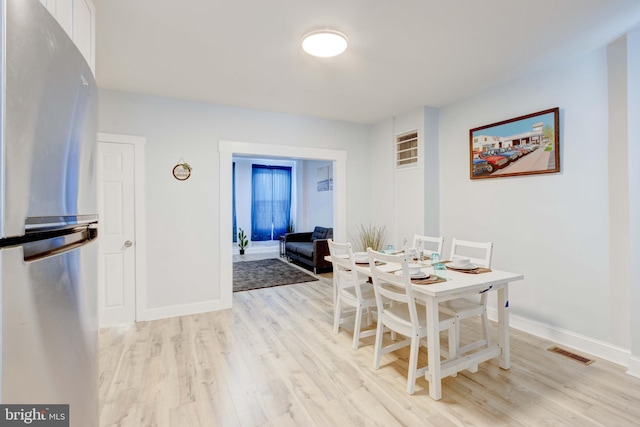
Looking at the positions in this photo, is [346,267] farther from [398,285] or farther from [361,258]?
[398,285]

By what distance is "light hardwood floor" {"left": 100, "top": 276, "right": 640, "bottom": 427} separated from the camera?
1.87 metres

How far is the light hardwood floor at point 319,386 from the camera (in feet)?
6.14

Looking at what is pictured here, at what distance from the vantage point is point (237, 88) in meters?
3.37

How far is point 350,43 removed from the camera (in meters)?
2.46

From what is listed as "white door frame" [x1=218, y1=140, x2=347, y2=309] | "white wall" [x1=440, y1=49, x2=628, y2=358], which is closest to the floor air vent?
"white wall" [x1=440, y1=49, x2=628, y2=358]

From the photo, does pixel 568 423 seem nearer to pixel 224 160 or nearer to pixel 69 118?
pixel 69 118

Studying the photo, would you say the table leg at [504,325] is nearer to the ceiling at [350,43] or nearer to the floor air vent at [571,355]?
the floor air vent at [571,355]

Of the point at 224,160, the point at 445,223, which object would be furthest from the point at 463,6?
the point at 224,160

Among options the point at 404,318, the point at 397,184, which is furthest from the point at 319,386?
the point at 397,184

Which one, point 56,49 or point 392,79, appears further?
point 392,79

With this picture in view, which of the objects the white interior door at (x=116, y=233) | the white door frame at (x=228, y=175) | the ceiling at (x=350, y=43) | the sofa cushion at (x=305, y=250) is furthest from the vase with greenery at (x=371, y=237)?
the white interior door at (x=116, y=233)

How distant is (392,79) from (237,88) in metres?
1.67

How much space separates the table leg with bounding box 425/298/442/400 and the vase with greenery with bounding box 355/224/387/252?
8.76 feet

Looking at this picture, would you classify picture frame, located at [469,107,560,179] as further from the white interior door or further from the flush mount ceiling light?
the white interior door
